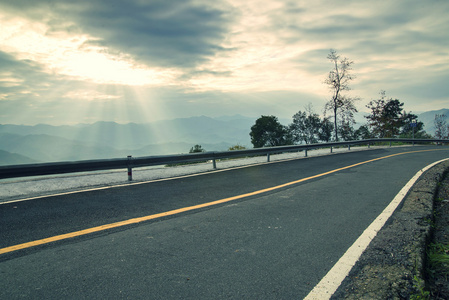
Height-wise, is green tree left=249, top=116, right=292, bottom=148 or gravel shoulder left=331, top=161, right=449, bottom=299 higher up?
green tree left=249, top=116, right=292, bottom=148

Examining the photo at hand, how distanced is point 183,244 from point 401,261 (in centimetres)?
249

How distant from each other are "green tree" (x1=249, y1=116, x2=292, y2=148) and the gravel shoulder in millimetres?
62911

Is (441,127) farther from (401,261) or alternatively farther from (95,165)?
(401,261)

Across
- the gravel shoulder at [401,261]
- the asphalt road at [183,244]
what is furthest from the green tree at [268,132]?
the gravel shoulder at [401,261]

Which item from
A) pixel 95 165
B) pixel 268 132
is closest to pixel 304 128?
pixel 268 132

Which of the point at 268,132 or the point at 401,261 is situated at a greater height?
the point at 268,132

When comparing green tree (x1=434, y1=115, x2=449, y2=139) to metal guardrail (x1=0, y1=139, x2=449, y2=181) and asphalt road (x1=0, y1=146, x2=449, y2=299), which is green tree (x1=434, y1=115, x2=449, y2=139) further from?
asphalt road (x1=0, y1=146, x2=449, y2=299)

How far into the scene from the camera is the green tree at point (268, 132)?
67.6 meters

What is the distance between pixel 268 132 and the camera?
68.1 metres

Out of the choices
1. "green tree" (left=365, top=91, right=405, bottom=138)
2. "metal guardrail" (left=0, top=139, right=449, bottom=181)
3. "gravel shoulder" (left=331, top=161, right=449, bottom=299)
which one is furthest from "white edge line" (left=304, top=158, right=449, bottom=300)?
"green tree" (left=365, top=91, right=405, bottom=138)

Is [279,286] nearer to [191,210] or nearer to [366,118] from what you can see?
[191,210]

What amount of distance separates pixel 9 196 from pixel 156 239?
4.83 m

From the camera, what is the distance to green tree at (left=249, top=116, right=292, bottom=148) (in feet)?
222

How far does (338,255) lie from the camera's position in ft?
10.5
